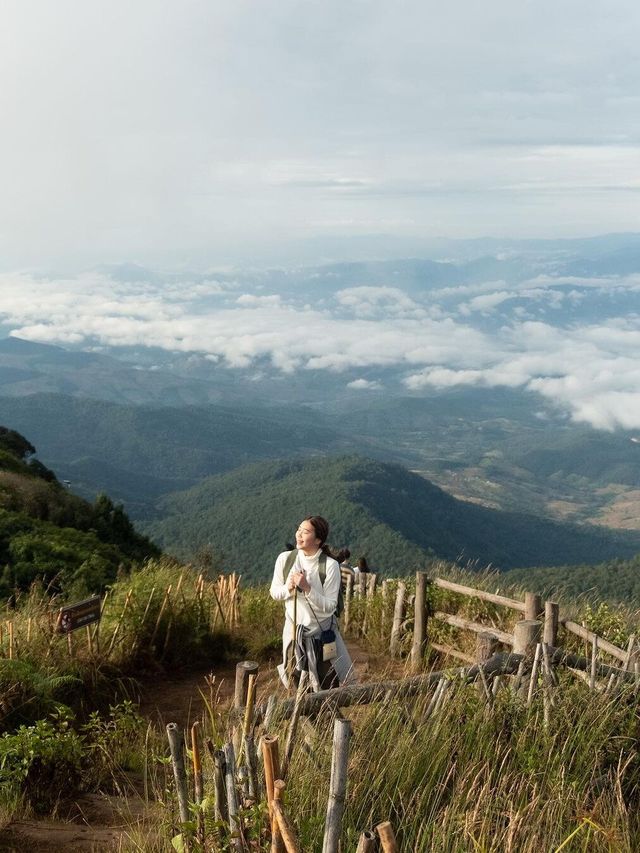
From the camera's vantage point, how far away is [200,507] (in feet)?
379

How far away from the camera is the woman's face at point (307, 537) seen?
197 inches

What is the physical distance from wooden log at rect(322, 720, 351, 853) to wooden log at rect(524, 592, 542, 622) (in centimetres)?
434

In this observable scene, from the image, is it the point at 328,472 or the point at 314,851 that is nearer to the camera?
the point at 314,851

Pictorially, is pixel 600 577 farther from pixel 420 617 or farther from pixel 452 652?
pixel 452 652

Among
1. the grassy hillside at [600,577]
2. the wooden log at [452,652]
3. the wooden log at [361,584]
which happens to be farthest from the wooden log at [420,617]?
the grassy hillside at [600,577]

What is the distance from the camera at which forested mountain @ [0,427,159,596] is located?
11945mm

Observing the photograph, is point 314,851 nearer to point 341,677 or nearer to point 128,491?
point 341,677

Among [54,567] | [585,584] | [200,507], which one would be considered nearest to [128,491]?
[200,507]

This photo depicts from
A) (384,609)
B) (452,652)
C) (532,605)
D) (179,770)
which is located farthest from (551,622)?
(179,770)

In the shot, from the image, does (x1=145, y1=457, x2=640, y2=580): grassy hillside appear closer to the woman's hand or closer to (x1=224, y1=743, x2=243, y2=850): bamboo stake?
the woman's hand

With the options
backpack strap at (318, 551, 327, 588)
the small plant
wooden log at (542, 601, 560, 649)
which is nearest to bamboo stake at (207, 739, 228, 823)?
the small plant

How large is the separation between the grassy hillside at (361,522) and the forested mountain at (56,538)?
47.4 meters

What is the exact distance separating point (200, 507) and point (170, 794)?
11394cm

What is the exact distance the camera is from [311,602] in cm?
506
